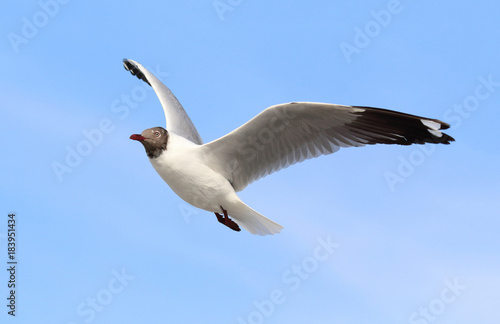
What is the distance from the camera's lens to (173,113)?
648 centimetres

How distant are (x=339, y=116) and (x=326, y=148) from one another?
0.35m

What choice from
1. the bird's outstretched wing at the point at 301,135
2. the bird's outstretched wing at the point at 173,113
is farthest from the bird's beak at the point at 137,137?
the bird's outstretched wing at the point at 173,113

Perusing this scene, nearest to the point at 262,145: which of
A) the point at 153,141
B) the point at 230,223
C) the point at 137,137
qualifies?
the point at 230,223

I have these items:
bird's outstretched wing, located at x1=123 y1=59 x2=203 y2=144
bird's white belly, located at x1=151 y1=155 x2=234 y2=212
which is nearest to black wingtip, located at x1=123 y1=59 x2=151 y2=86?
bird's outstretched wing, located at x1=123 y1=59 x2=203 y2=144

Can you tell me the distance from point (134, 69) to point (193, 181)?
3031 mm

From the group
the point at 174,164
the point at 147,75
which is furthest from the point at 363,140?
the point at 147,75

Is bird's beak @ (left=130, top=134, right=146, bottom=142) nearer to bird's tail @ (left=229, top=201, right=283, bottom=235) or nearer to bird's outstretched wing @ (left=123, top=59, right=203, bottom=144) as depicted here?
bird's outstretched wing @ (left=123, top=59, right=203, bottom=144)

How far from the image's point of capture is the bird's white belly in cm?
529

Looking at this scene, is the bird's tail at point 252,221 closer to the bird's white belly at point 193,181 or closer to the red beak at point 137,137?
the bird's white belly at point 193,181

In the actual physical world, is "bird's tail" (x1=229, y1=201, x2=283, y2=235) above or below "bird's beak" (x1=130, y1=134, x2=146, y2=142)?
below

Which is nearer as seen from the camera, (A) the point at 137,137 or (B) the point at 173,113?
(A) the point at 137,137

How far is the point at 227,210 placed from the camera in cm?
565

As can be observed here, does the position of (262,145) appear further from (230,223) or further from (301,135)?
(230,223)

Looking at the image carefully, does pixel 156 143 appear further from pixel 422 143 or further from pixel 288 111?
pixel 422 143
